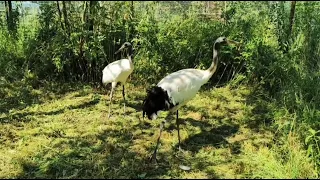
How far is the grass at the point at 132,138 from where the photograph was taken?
458cm

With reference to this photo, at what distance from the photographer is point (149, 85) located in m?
7.54

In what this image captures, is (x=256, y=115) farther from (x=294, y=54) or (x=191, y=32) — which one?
(x=191, y=32)

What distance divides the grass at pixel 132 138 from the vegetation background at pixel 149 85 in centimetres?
1

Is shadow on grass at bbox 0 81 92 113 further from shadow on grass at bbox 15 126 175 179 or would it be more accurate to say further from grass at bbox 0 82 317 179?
shadow on grass at bbox 15 126 175 179

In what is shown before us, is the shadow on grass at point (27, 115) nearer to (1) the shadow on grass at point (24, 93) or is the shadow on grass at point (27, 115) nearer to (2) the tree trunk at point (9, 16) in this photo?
(1) the shadow on grass at point (24, 93)

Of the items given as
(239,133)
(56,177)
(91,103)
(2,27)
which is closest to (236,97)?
(239,133)

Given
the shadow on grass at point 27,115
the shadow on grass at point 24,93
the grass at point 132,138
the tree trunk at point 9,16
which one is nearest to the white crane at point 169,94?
the grass at point 132,138

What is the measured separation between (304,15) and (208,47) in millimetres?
1795

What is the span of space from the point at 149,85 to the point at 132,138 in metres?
2.14

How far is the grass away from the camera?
4.58 metres

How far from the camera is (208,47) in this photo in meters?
7.61

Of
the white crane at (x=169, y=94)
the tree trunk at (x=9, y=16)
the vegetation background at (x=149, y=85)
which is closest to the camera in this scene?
the vegetation background at (x=149, y=85)

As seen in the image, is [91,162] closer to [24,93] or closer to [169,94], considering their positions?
[169,94]

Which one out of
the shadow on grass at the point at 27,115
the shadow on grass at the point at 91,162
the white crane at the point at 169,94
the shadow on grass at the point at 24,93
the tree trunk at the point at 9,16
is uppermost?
the tree trunk at the point at 9,16
